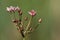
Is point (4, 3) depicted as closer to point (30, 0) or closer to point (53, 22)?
point (30, 0)

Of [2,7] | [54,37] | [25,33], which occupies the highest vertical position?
[25,33]

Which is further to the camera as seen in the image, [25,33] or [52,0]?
[52,0]

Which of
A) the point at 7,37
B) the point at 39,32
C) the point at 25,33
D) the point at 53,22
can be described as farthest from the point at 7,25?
the point at 25,33

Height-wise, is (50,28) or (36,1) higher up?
(36,1)

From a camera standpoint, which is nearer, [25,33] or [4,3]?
[25,33]

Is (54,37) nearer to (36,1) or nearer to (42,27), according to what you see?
(42,27)

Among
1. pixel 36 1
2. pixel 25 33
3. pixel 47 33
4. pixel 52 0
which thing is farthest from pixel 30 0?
pixel 25 33
